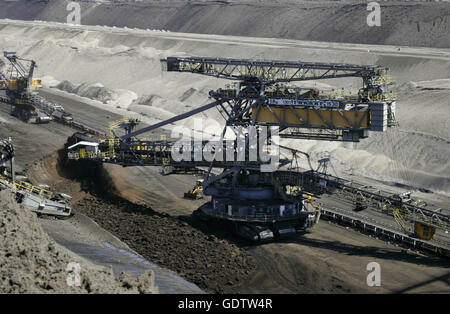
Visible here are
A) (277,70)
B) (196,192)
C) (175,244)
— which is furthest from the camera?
(196,192)

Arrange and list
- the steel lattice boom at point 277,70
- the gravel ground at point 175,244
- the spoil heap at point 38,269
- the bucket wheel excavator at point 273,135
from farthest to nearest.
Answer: the steel lattice boom at point 277,70 → the bucket wheel excavator at point 273,135 → the gravel ground at point 175,244 → the spoil heap at point 38,269

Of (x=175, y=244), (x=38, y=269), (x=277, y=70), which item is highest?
(x=277, y=70)

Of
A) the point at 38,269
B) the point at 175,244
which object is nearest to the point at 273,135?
the point at 175,244

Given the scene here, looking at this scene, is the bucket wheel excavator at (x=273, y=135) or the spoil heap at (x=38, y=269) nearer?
the spoil heap at (x=38, y=269)

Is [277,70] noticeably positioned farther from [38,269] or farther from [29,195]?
[38,269]

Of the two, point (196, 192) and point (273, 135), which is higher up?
point (273, 135)

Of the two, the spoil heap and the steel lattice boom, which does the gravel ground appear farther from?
the steel lattice boom

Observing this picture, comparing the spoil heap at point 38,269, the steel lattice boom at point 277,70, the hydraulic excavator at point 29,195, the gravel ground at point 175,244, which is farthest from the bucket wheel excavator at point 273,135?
the spoil heap at point 38,269

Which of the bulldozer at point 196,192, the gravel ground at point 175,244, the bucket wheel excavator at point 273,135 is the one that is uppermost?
the bucket wheel excavator at point 273,135

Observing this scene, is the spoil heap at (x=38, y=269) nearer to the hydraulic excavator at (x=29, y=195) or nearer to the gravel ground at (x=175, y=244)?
the gravel ground at (x=175, y=244)

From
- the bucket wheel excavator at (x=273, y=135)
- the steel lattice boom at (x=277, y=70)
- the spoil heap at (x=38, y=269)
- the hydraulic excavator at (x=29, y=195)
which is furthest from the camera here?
the hydraulic excavator at (x=29, y=195)

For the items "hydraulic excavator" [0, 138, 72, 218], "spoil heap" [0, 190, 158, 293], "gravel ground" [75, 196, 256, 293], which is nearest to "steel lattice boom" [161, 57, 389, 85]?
"gravel ground" [75, 196, 256, 293]

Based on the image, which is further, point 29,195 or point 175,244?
point 29,195

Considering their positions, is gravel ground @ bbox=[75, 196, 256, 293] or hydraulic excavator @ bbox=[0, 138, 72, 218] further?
hydraulic excavator @ bbox=[0, 138, 72, 218]
